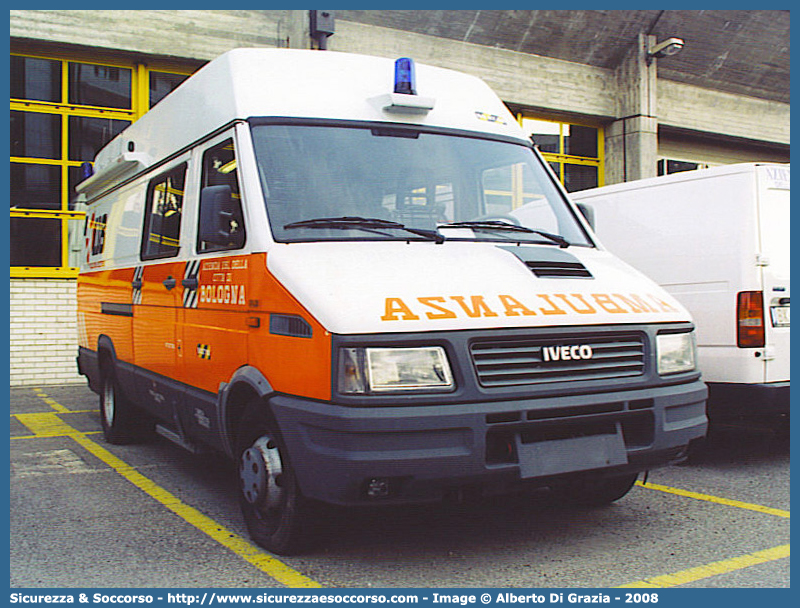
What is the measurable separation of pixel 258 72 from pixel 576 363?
244 centimetres

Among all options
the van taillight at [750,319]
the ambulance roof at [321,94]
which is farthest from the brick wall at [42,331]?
the van taillight at [750,319]

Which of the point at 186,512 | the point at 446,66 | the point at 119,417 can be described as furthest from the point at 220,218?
the point at 446,66

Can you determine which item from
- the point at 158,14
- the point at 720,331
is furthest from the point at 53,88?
the point at 720,331

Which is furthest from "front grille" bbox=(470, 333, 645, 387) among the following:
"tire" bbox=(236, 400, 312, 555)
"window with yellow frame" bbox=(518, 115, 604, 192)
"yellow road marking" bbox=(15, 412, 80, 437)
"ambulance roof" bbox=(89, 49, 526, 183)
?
"window with yellow frame" bbox=(518, 115, 604, 192)

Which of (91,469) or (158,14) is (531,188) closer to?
(91,469)

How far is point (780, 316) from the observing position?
231 inches

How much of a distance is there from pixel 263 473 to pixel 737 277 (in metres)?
3.75

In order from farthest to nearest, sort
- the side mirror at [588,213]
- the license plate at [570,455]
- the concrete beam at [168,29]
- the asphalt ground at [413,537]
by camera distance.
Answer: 1. the concrete beam at [168,29]
2. the side mirror at [588,213]
3. the asphalt ground at [413,537]
4. the license plate at [570,455]

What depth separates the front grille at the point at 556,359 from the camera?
369 centimetres

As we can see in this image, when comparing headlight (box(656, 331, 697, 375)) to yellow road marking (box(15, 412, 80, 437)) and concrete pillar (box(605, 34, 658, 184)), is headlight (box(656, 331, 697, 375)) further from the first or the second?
concrete pillar (box(605, 34, 658, 184))

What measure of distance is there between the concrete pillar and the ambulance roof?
432 inches

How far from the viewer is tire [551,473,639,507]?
483 cm

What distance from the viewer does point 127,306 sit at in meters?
6.52

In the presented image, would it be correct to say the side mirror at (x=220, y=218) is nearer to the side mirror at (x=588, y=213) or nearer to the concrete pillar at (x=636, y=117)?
the side mirror at (x=588, y=213)
